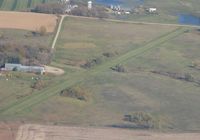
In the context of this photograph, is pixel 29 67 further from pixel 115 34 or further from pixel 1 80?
pixel 115 34

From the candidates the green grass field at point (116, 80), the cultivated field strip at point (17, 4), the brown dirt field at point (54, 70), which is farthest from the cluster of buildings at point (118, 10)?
the brown dirt field at point (54, 70)

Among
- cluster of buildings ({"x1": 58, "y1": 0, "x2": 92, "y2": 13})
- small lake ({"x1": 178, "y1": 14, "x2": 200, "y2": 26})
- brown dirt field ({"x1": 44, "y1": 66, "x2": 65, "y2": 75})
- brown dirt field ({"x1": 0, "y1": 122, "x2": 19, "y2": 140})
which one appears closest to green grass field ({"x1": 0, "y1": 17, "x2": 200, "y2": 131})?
brown dirt field ({"x1": 44, "y1": 66, "x2": 65, "y2": 75})

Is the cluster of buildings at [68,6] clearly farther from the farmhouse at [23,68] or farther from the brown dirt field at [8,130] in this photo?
the brown dirt field at [8,130]

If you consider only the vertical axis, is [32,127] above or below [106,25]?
below

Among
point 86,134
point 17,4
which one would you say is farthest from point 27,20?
point 86,134

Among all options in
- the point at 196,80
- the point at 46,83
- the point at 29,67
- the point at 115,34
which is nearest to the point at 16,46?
the point at 29,67

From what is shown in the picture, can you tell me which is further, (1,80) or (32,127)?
(1,80)

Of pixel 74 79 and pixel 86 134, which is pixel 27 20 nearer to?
pixel 74 79
